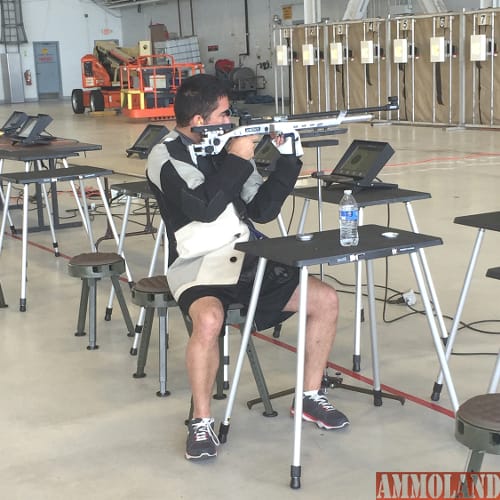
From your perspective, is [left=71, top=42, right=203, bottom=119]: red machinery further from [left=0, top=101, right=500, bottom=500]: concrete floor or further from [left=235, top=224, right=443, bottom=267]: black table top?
[left=235, top=224, right=443, bottom=267]: black table top

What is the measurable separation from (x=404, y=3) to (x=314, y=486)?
1986 centimetres

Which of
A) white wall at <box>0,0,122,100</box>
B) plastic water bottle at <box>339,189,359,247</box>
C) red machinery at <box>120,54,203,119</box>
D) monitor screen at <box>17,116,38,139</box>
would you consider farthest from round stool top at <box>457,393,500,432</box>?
white wall at <box>0,0,122,100</box>

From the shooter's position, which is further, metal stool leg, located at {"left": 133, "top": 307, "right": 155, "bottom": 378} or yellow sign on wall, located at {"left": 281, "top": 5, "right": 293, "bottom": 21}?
yellow sign on wall, located at {"left": 281, "top": 5, "right": 293, "bottom": 21}

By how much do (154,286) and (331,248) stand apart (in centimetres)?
118

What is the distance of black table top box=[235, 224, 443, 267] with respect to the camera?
2.93m

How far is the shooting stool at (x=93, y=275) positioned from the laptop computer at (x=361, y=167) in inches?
47.5

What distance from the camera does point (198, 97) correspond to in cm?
351

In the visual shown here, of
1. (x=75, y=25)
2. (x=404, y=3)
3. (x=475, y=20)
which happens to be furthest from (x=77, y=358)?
(x=75, y=25)

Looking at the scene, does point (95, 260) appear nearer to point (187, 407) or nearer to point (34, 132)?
point (187, 407)

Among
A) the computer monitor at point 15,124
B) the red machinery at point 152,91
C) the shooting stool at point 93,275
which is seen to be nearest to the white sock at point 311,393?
the shooting stool at point 93,275

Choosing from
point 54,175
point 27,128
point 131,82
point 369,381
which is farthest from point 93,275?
point 131,82

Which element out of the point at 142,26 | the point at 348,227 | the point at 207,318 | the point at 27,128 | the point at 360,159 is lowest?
the point at 207,318

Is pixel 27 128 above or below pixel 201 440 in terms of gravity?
above

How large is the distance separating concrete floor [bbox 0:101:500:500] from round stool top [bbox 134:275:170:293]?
469 millimetres
